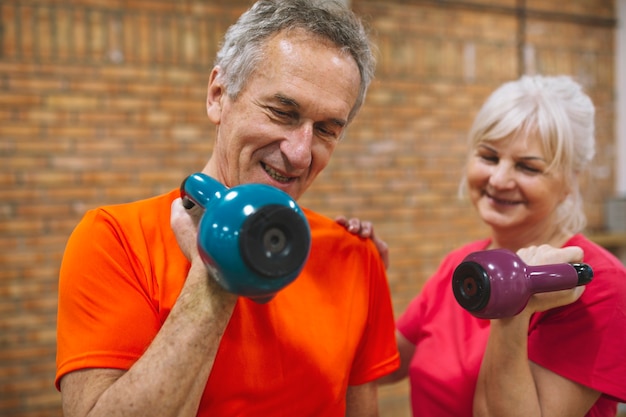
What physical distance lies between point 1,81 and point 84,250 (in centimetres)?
238

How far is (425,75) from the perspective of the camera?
153 inches

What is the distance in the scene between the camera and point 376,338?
4.44ft

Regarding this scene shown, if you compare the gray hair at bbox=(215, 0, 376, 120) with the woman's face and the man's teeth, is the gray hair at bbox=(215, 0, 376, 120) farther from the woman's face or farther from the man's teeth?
the woman's face

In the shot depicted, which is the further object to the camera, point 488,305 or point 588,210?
point 588,210

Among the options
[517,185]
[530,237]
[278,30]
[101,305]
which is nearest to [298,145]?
[278,30]

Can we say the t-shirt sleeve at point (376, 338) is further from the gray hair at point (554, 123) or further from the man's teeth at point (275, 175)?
the gray hair at point (554, 123)

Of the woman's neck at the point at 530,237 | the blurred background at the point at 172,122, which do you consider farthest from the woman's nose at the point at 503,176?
the blurred background at the point at 172,122

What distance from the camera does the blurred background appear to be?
2.99 metres

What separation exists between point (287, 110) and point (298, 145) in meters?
0.07

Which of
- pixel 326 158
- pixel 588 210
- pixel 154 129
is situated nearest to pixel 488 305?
pixel 326 158

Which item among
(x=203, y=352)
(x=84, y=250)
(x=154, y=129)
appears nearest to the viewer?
(x=203, y=352)

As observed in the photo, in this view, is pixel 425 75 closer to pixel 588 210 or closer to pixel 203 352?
pixel 588 210

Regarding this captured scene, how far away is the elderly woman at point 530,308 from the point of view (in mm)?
1258

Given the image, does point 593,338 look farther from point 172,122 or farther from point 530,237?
point 172,122
